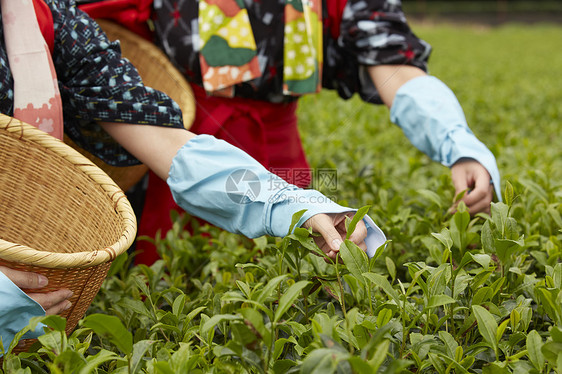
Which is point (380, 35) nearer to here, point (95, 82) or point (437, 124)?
point (437, 124)

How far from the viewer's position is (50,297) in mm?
1025

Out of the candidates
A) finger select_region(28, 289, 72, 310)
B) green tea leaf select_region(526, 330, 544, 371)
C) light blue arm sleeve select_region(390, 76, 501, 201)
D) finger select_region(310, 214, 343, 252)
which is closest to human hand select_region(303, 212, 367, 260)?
finger select_region(310, 214, 343, 252)

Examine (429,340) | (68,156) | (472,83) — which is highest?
(68,156)

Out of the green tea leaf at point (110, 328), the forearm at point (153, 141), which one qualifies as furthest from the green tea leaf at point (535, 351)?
the forearm at point (153, 141)

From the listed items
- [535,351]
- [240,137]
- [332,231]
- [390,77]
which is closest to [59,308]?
[332,231]

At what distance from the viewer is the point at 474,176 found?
1598 millimetres

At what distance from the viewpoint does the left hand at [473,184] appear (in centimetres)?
153

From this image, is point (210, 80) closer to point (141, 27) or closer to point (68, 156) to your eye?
point (141, 27)

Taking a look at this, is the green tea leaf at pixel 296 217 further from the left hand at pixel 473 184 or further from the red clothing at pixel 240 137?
the red clothing at pixel 240 137

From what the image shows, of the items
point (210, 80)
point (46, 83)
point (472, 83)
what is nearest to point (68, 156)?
point (46, 83)

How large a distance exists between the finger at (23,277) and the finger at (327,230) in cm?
50

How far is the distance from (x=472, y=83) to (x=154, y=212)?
4.30 m

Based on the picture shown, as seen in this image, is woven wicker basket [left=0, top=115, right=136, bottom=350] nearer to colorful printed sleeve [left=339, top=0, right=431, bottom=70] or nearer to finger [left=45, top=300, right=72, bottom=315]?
finger [left=45, top=300, right=72, bottom=315]

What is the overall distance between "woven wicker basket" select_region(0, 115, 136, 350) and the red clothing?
50cm
